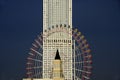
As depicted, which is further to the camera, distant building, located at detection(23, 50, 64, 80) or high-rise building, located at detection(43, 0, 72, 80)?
high-rise building, located at detection(43, 0, 72, 80)

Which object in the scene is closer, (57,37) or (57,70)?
(57,70)

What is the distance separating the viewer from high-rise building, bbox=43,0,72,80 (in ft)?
198

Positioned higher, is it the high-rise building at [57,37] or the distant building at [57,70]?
the high-rise building at [57,37]

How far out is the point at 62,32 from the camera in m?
59.8

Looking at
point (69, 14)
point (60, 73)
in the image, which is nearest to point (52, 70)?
point (60, 73)

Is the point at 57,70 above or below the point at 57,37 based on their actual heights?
below

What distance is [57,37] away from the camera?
206 feet

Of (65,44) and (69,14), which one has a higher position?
(69,14)

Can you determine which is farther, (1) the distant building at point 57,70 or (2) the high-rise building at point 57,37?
(2) the high-rise building at point 57,37

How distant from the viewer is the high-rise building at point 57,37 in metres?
60.2

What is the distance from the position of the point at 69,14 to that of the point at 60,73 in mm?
10163

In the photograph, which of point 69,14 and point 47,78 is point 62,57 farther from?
point 69,14

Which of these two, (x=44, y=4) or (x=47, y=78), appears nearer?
(x=47, y=78)

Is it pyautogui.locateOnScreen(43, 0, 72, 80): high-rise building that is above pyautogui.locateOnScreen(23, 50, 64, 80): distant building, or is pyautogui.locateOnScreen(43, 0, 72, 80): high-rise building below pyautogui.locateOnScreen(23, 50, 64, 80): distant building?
above
